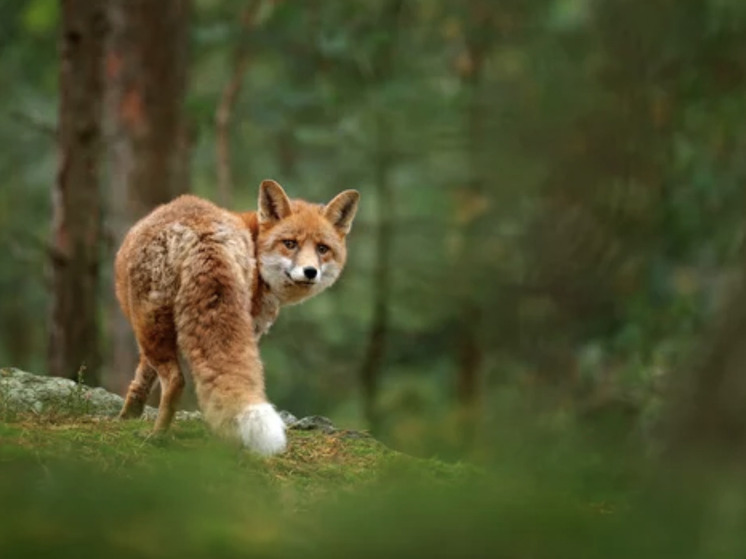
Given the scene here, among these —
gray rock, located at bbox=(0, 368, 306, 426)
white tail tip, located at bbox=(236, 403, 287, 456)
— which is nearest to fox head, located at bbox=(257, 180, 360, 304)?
gray rock, located at bbox=(0, 368, 306, 426)

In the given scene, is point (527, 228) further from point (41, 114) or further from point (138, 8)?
point (41, 114)

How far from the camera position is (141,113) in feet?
43.1

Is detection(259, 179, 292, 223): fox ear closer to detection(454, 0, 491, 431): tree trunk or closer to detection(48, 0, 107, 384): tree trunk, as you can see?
detection(48, 0, 107, 384): tree trunk

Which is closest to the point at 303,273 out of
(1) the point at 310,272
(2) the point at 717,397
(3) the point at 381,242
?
(1) the point at 310,272

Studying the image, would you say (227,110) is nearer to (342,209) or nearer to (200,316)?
(342,209)

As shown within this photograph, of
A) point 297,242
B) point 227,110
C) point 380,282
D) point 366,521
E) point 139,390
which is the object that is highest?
point 227,110

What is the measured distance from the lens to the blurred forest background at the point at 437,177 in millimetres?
8969

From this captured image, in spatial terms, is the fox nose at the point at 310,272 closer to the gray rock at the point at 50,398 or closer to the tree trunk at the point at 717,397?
the gray rock at the point at 50,398

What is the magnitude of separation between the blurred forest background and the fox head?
1.55m

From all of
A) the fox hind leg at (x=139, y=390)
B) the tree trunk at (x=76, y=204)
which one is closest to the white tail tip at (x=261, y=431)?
the fox hind leg at (x=139, y=390)

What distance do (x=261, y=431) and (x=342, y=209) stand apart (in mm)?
3263

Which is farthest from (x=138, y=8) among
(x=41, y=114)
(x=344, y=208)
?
(x=41, y=114)

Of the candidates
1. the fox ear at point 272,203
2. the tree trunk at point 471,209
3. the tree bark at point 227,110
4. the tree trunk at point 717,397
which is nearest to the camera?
the tree trunk at point 717,397

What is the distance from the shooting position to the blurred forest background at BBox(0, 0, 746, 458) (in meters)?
8.97
